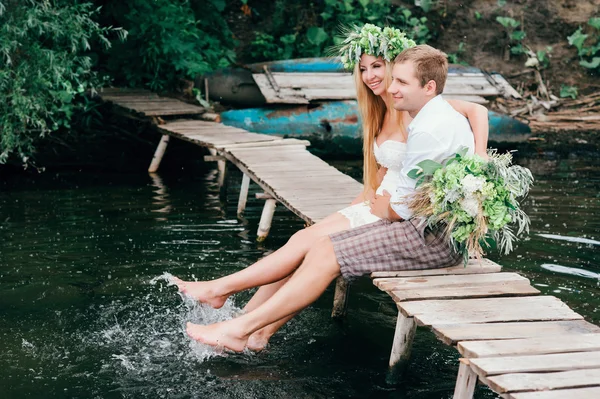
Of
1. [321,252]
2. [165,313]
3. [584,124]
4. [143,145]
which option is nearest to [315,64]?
[143,145]

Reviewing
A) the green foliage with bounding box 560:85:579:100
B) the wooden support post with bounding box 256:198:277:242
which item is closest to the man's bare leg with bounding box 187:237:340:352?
the wooden support post with bounding box 256:198:277:242

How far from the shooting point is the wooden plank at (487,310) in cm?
409

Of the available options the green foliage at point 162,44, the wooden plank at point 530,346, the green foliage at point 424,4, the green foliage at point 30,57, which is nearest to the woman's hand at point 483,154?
the wooden plank at point 530,346

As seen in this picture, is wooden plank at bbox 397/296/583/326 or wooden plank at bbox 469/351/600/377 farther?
wooden plank at bbox 397/296/583/326

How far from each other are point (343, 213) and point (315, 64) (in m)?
8.92

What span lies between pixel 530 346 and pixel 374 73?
2308mm

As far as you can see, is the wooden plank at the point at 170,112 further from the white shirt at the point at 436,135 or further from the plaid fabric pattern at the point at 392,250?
the white shirt at the point at 436,135

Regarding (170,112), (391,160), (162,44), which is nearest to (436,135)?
(391,160)

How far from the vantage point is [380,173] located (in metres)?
5.56

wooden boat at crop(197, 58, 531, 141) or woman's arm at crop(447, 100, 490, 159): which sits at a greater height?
woman's arm at crop(447, 100, 490, 159)

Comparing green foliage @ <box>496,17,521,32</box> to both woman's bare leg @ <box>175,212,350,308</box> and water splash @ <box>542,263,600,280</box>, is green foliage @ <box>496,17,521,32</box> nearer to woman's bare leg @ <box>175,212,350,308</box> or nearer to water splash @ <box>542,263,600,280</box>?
water splash @ <box>542,263,600,280</box>

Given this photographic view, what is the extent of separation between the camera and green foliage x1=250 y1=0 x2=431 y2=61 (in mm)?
15227

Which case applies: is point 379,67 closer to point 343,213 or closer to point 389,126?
point 389,126

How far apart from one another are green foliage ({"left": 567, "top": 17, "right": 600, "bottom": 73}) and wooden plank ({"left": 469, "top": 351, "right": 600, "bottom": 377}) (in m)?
12.6
